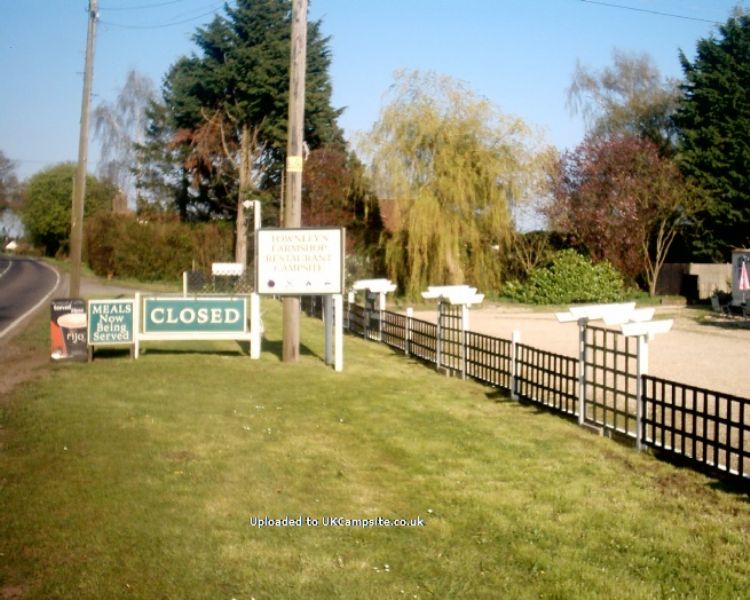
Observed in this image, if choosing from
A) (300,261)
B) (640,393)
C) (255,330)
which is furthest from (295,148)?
(640,393)

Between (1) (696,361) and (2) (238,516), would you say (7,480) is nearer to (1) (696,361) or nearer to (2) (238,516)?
(2) (238,516)

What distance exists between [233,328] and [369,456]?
773 centimetres

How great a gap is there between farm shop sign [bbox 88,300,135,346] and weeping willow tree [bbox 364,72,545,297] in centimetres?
1857

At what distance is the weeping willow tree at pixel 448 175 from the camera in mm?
32719

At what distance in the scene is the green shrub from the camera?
36.8 metres

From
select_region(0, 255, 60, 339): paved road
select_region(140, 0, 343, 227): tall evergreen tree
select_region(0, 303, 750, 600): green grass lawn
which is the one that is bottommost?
select_region(0, 303, 750, 600): green grass lawn

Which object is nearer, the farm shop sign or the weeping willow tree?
the farm shop sign

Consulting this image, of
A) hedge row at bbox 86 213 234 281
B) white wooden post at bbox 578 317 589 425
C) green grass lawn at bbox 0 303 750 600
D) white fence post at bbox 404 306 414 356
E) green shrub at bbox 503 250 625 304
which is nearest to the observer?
green grass lawn at bbox 0 303 750 600

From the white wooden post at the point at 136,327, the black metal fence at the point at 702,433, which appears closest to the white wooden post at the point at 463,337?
the black metal fence at the point at 702,433

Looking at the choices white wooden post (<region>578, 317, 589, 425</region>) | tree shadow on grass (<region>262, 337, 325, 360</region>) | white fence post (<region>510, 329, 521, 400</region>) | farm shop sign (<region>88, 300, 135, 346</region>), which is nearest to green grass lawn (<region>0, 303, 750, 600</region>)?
white wooden post (<region>578, 317, 589, 425</region>)

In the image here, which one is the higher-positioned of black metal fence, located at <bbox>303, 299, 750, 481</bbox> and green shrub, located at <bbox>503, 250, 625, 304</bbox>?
green shrub, located at <bbox>503, 250, 625, 304</bbox>

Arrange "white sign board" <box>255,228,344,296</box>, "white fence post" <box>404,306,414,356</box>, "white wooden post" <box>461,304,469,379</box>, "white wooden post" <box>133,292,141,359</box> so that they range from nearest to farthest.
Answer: "white wooden post" <box>461,304,469,379</box> → "white wooden post" <box>133,292,141,359</box> → "white sign board" <box>255,228,344,296</box> → "white fence post" <box>404,306,414,356</box>

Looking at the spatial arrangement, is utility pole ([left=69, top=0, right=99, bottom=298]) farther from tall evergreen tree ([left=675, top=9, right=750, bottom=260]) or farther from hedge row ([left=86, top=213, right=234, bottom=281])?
tall evergreen tree ([left=675, top=9, right=750, bottom=260])

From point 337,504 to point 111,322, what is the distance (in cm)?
913
